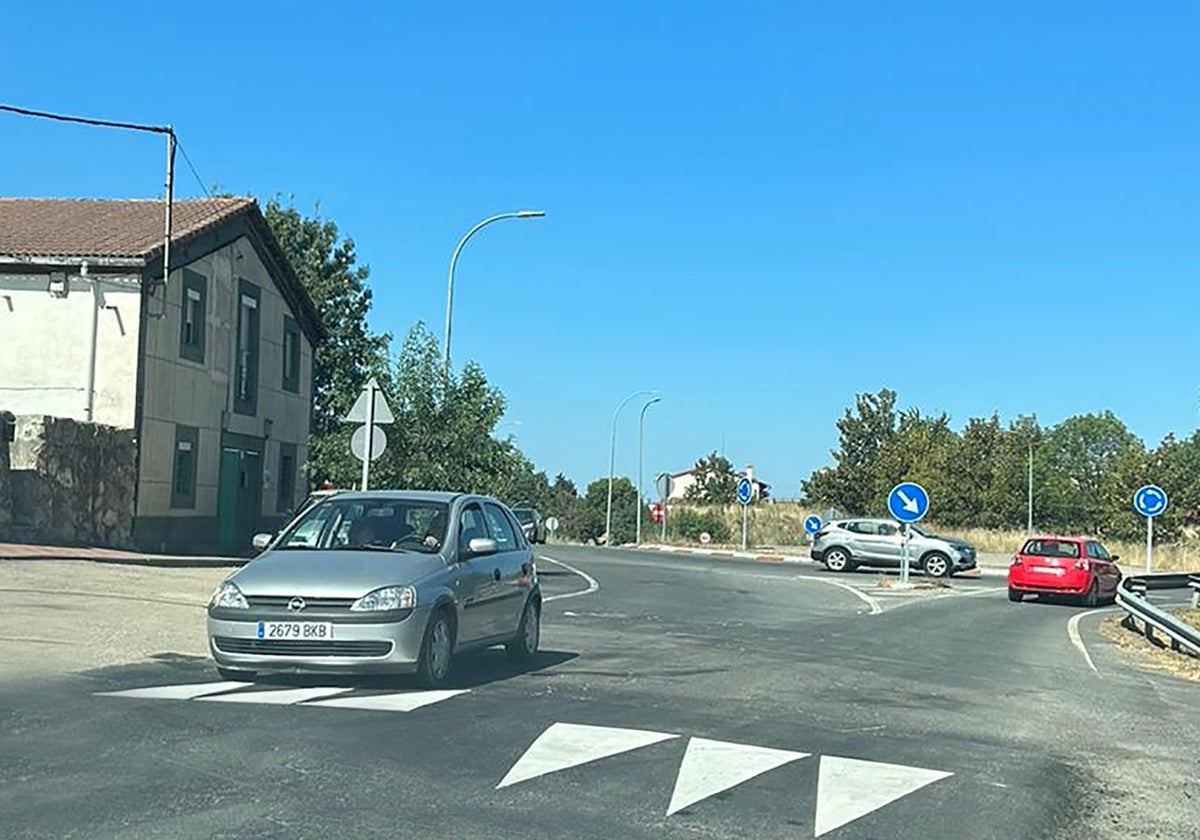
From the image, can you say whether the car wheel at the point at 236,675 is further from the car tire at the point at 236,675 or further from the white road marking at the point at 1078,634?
the white road marking at the point at 1078,634

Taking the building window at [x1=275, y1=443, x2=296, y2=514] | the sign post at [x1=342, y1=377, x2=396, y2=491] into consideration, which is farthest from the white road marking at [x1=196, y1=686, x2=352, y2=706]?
the building window at [x1=275, y1=443, x2=296, y2=514]

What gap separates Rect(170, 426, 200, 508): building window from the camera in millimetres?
28641

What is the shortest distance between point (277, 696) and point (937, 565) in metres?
30.4

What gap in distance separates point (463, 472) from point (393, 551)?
17477mm

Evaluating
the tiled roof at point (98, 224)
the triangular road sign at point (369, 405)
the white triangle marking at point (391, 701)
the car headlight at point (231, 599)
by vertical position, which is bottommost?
the white triangle marking at point (391, 701)

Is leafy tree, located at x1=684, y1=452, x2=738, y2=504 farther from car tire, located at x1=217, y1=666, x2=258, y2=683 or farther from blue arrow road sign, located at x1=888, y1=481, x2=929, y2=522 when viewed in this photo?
car tire, located at x1=217, y1=666, x2=258, y2=683

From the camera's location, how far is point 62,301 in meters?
26.6

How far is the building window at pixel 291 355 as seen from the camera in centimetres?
3578

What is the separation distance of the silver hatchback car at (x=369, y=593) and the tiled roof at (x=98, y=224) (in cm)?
1661

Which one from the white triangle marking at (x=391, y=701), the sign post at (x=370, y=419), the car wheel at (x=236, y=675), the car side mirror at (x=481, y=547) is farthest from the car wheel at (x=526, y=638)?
the sign post at (x=370, y=419)

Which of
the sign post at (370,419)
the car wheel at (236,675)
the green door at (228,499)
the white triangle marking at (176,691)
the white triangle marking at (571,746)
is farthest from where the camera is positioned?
the green door at (228,499)

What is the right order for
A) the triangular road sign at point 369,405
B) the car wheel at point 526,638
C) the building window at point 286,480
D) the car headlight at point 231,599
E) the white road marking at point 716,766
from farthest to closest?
the building window at point 286,480, the triangular road sign at point 369,405, the car wheel at point 526,638, the car headlight at point 231,599, the white road marking at point 716,766

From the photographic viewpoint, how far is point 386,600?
33.3 ft

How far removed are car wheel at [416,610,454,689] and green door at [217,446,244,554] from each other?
21076 millimetres
